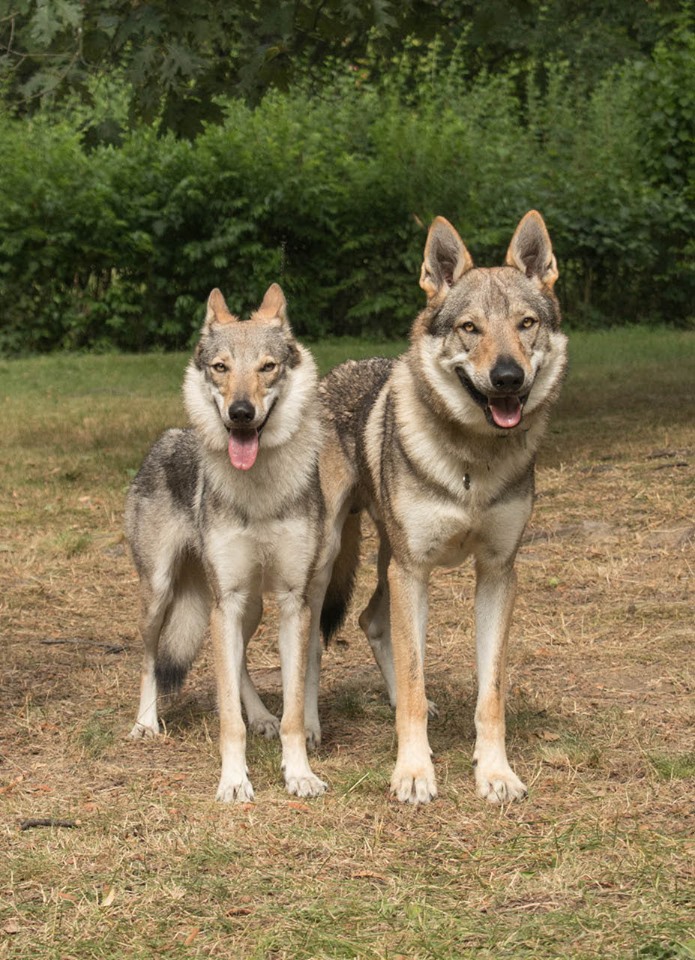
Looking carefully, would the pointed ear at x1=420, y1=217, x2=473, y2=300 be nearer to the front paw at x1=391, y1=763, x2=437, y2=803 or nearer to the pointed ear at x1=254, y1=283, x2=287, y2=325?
the pointed ear at x1=254, y1=283, x2=287, y2=325

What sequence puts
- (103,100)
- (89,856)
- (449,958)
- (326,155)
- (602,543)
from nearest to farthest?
(449,958) → (89,856) → (602,543) → (326,155) → (103,100)

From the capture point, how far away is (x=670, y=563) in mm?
7824

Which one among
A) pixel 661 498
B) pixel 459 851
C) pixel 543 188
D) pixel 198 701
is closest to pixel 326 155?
pixel 543 188

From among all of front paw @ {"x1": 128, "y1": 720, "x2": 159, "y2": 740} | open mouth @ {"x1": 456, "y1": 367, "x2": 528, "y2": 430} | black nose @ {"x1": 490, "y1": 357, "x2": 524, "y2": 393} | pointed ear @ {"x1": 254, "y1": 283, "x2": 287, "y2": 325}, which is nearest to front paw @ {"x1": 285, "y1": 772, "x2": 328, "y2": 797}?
front paw @ {"x1": 128, "y1": 720, "x2": 159, "y2": 740}

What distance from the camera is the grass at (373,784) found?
3699 mm

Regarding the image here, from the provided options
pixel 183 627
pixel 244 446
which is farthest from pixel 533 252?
pixel 183 627

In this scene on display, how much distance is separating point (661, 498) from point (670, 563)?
1.27 meters

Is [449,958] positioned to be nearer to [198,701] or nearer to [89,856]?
[89,856]

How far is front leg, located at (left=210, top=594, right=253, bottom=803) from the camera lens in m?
4.96

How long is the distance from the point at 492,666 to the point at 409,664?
12.4 inches

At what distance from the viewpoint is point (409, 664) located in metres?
5.04

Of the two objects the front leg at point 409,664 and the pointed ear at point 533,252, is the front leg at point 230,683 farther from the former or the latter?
the pointed ear at point 533,252

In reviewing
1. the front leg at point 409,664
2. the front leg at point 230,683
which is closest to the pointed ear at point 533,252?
the front leg at point 409,664

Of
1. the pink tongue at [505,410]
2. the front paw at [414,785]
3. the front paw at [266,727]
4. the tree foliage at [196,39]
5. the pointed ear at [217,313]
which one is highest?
the tree foliage at [196,39]
